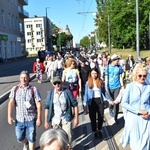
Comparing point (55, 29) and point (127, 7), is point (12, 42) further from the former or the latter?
point (55, 29)

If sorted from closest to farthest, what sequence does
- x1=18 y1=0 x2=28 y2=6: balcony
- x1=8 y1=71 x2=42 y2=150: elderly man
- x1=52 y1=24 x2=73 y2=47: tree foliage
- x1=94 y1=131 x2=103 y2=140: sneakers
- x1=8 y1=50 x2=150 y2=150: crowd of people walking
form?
x1=8 y1=50 x2=150 y2=150: crowd of people walking
x1=8 y1=71 x2=42 y2=150: elderly man
x1=94 y1=131 x2=103 y2=140: sneakers
x1=18 y1=0 x2=28 y2=6: balcony
x1=52 y1=24 x2=73 y2=47: tree foliage

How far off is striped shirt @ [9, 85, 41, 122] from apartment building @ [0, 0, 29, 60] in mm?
50367

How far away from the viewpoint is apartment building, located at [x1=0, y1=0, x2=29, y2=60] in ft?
188

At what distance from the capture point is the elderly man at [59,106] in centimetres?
582

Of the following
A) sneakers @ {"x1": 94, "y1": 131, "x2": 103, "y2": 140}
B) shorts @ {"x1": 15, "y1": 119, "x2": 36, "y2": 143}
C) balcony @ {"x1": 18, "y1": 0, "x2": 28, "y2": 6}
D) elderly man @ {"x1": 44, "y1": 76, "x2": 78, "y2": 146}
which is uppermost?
balcony @ {"x1": 18, "y1": 0, "x2": 28, "y2": 6}

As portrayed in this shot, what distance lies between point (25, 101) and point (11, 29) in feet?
197

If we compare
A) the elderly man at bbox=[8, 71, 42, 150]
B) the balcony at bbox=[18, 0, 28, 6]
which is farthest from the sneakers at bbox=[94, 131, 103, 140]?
the balcony at bbox=[18, 0, 28, 6]

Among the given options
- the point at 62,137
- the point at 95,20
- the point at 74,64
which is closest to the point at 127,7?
the point at 95,20

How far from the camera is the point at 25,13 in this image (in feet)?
267

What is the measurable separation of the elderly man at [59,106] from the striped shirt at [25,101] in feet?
0.81

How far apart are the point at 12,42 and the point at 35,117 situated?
5996 cm

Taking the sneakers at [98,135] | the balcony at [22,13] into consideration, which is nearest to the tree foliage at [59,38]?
the balcony at [22,13]

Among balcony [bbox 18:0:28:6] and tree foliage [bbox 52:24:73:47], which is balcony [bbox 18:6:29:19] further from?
tree foliage [bbox 52:24:73:47]

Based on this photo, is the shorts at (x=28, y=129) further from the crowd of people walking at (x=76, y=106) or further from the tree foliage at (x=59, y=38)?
the tree foliage at (x=59, y=38)
